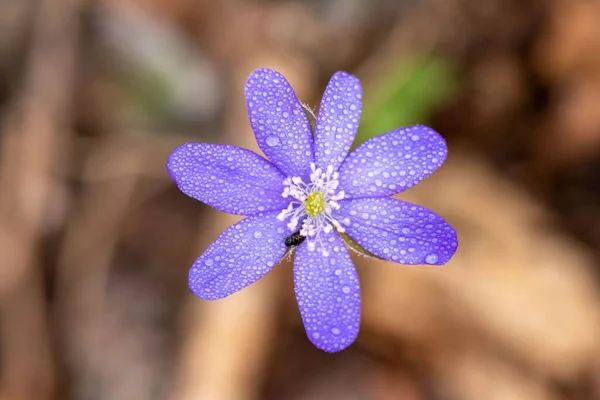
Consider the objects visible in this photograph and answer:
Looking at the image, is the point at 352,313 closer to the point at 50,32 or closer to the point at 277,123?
the point at 277,123

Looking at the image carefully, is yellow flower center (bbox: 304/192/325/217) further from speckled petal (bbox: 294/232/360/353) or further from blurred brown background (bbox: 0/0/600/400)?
blurred brown background (bbox: 0/0/600/400)

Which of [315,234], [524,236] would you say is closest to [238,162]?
[315,234]

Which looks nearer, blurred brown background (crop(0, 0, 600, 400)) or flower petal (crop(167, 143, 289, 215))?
flower petal (crop(167, 143, 289, 215))

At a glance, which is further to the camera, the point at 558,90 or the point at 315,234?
the point at 558,90

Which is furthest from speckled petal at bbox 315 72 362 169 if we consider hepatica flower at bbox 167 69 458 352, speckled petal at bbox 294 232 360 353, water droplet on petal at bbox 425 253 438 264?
water droplet on petal at bbox 425 253 438 264

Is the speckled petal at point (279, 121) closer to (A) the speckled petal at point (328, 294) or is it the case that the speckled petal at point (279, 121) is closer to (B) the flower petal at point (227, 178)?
(B) the flower petal at point (227, 178)

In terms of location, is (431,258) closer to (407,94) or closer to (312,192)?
(312,192)

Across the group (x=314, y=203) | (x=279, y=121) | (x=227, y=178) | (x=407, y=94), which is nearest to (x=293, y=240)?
(x=314, y=203)
